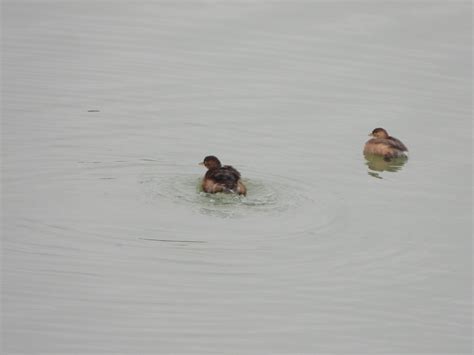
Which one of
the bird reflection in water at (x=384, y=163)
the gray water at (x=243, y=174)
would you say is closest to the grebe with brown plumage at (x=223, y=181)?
the gray water at (x=243, y=174)

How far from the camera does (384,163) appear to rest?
18.2 m

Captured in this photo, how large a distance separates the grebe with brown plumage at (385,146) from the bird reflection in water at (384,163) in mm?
58

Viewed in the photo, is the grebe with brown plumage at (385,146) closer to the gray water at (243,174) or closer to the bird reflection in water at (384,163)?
the bird reflection in water at (384,163)

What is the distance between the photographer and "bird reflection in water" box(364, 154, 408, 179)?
1809 cm

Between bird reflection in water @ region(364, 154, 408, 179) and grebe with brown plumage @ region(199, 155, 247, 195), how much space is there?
291 centimetres

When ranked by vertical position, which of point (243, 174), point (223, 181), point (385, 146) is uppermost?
point (385, 146)

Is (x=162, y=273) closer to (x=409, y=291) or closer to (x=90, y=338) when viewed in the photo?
(x=90, y=338)

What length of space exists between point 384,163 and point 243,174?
2504 mm

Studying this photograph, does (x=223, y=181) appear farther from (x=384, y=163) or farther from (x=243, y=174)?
(x=384, y=163)

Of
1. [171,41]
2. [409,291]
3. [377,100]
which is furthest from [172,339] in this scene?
[171,41]

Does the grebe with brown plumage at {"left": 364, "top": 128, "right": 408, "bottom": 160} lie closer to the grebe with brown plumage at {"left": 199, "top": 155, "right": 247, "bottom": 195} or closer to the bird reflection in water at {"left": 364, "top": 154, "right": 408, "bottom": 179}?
the bird reflection in water at {"left": 364, "top": 154, "right": 408, "bottom": 179}

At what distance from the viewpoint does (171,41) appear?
75.3 ft

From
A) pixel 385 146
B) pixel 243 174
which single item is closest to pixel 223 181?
pixel 243 174

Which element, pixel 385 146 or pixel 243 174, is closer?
pixel 243 174
